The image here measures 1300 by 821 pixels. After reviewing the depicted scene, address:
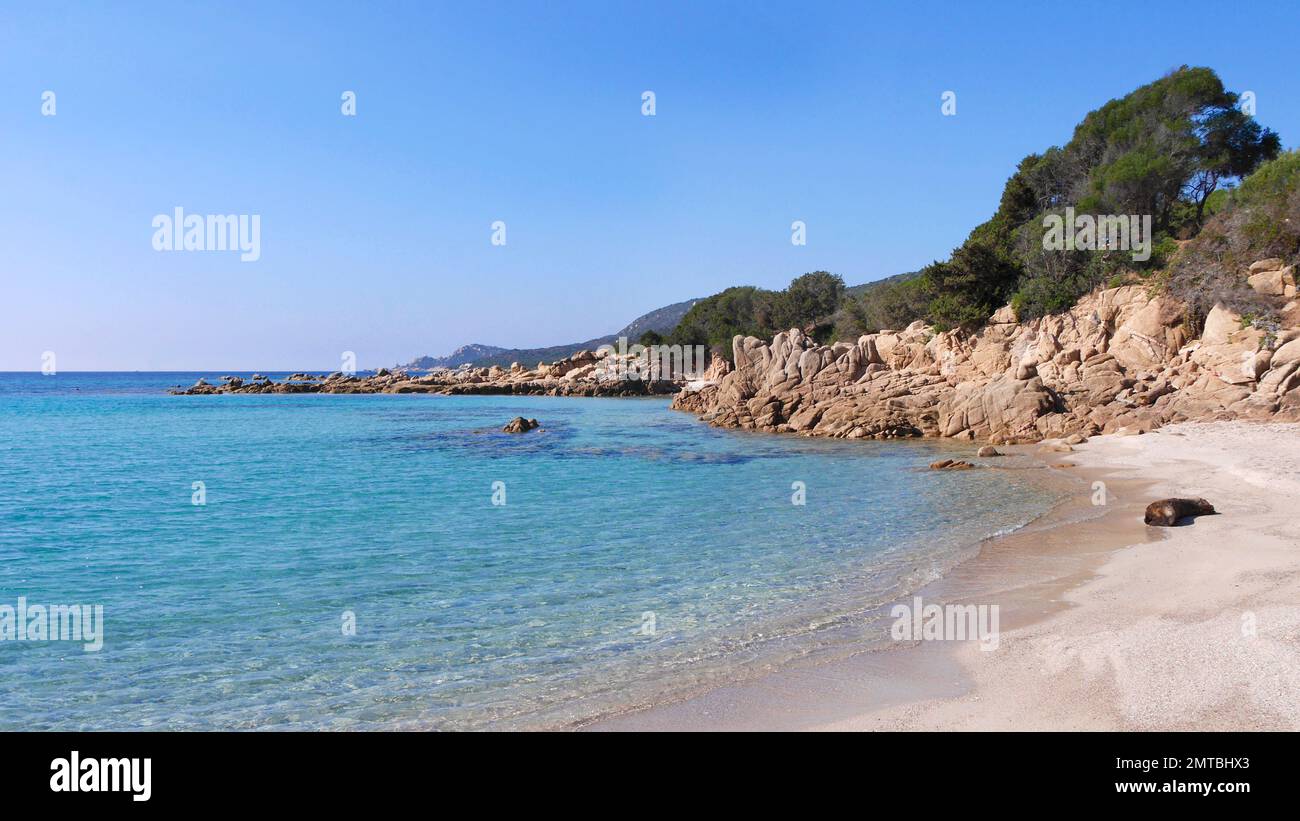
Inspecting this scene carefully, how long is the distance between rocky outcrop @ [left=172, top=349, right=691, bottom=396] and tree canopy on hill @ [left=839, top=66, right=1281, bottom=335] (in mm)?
34657

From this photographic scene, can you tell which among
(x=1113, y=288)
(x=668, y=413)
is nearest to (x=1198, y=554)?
(x=1113, y=288)

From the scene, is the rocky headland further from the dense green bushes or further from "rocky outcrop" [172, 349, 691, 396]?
"rocky outcrop" [172, 349, 691, 396]

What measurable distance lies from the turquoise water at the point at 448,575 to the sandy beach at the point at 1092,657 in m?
0.89

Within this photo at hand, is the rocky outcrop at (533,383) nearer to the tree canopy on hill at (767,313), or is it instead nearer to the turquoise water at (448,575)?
the tree canopy on hill at (767,313)

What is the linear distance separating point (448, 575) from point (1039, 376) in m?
29.5

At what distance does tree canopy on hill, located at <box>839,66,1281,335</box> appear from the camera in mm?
38625

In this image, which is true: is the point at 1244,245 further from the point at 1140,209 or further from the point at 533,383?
the point at 533,383

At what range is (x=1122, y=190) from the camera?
3962 cm

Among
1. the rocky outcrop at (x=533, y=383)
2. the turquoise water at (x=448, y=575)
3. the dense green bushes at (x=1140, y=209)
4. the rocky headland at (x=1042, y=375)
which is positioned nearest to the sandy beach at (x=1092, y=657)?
the turquoise water at (x=448, y=575)

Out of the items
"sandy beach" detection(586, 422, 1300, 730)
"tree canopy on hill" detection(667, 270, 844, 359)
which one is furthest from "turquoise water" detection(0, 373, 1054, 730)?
"tree canopy on hill" detection(667, 270, 844, 359)

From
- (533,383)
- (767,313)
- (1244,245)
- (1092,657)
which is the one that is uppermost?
(767,313)

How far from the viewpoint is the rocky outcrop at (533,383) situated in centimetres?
8375

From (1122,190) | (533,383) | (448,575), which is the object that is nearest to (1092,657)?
(448,575)
